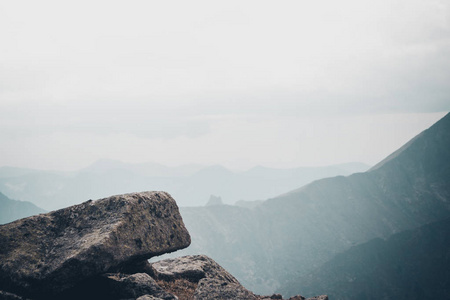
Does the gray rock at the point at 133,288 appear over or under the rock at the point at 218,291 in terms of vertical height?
over

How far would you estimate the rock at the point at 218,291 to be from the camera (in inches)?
452

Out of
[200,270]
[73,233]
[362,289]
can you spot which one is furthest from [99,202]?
[362,289]

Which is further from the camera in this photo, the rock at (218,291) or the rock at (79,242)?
the rock at (218,291)

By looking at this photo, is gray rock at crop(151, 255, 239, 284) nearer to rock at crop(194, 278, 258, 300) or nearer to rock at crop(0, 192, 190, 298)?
rock at crop(0, 192, 190, 298)

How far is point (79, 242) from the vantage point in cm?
1159

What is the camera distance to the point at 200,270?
567 inches

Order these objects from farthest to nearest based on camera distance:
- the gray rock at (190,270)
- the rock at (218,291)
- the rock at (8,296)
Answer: the gray rock at (190,270) < the rock at (218,291) < the rock at (8,296)

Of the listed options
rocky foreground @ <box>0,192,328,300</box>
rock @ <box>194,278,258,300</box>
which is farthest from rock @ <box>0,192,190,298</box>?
rock @ <box>194,278,258,300</box>

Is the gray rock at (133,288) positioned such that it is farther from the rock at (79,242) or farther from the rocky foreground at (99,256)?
the rock at (79,242)

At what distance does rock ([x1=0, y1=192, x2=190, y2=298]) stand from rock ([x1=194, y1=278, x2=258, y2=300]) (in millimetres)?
2721

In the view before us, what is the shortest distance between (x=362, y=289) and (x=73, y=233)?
22348cm

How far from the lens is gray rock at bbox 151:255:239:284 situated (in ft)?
45.6

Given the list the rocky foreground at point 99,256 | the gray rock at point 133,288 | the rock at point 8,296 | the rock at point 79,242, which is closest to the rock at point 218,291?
the rocky foreground at point 99,256

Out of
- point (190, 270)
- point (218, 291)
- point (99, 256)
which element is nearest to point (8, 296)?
point (99, 256)
